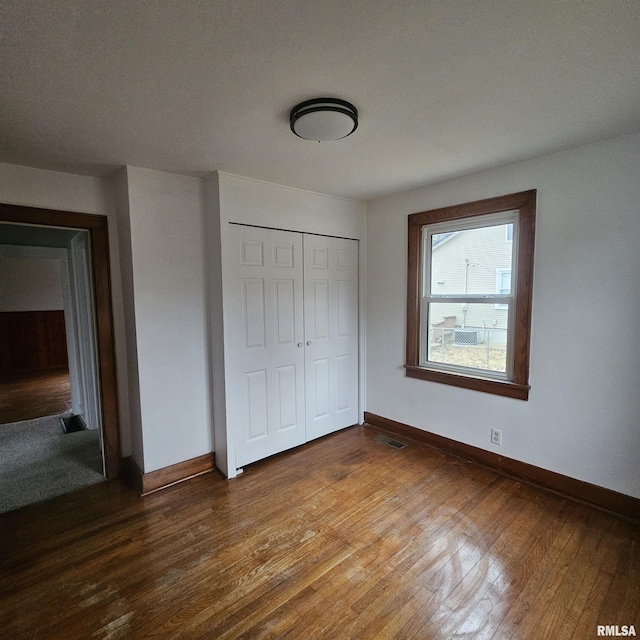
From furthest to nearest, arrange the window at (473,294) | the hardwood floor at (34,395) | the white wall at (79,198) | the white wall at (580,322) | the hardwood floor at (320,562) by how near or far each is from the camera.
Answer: the hardwood floor at (34,395) < the window at (473,294) < the white wall at (79,198) < the white wall at (580,322) < the hardwood floor at (320,562)

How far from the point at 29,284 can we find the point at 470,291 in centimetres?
831

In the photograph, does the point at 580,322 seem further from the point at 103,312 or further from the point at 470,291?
the point at 103,312

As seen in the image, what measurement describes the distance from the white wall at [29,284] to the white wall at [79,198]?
5466mm

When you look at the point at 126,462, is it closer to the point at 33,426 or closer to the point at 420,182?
the point at 33,426

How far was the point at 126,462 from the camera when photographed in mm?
2766

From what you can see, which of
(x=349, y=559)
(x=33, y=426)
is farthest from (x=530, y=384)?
(x=33, y=426)

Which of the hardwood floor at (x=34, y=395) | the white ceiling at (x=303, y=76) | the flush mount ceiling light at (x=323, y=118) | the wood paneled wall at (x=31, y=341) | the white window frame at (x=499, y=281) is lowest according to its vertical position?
the hardwood floor at (x=34, y=395)

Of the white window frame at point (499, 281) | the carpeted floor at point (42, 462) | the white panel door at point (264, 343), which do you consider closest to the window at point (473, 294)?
the white window frame at point (499, 281)

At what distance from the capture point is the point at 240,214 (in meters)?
2.66

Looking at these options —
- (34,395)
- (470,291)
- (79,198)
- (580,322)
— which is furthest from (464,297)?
(34,395)

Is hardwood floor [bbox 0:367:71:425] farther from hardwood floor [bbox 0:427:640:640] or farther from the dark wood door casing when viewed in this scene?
hardwood floor [bbox 0:427:640:640]

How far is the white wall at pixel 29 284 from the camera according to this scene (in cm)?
672

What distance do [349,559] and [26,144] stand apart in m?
2.97

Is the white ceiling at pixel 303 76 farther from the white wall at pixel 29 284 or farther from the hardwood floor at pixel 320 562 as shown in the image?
the white wall at pixel 29 284
